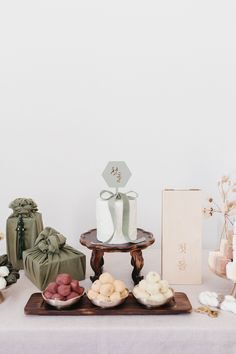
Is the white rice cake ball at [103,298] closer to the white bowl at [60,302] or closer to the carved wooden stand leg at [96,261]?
the white bowl at [60,302]

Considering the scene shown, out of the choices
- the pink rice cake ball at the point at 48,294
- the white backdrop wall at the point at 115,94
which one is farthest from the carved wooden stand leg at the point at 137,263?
the white backdrop wall at the point at 115,94

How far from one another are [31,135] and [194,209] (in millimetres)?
686

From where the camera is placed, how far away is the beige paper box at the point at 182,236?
3.39ft

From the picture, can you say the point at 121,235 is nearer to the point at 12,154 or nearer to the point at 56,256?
the point at 56,256

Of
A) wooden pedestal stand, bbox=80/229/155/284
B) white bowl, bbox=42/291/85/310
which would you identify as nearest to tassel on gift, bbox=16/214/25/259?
wooden pedestal stand, bbox=80/229/155/284

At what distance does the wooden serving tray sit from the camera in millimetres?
888

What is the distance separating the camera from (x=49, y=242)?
1051 mm

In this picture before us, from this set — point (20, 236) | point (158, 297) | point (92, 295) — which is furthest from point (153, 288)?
point (20, 236)

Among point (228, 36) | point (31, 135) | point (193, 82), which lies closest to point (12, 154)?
point (31, 135)

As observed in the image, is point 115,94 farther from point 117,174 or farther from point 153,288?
point 153,288

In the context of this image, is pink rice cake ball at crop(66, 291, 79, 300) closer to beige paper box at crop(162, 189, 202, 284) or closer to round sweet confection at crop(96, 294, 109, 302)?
round sweet confection at crop(96, 294, 109, 302)

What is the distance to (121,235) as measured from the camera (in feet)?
3.36

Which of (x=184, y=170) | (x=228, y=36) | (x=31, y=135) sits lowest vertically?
(x=184, y=170)

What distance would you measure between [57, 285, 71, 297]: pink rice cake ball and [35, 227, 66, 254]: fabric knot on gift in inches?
5.6
